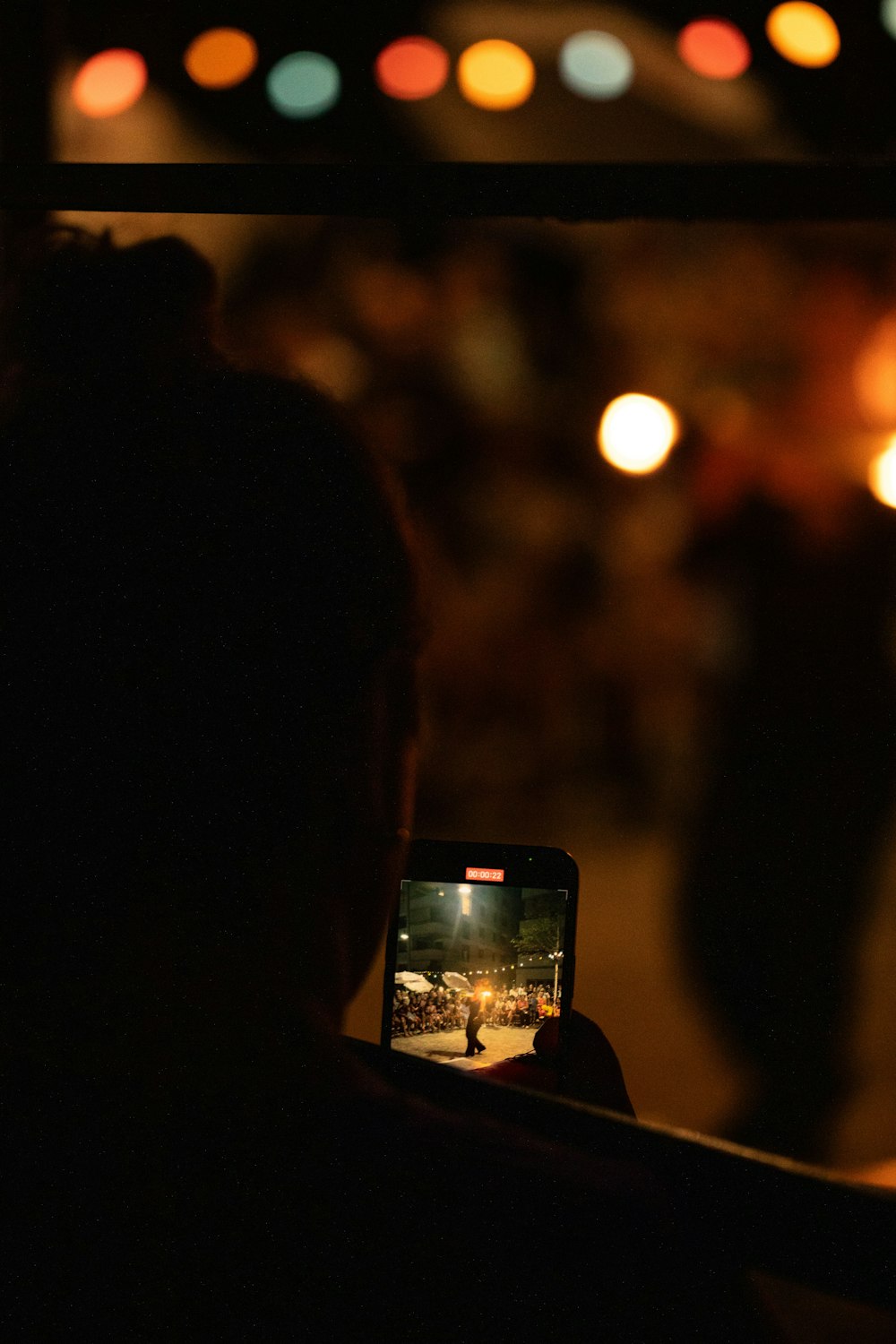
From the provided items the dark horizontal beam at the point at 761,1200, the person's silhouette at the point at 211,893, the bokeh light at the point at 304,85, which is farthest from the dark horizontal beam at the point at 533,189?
the bokeh light at the point at 304,85

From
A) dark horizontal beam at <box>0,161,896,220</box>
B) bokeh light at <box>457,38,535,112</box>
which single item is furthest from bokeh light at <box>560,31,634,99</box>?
dark horizontal beam at <box>0,161,896,220</box>

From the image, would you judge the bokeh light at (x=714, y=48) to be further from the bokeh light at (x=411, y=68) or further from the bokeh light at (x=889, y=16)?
the bokeh light at (x=411, y=68)

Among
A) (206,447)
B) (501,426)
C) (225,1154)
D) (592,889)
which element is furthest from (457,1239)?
(501,426)

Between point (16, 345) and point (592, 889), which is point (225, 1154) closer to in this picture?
point (16, 345)

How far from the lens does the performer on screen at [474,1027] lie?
569 millimetres

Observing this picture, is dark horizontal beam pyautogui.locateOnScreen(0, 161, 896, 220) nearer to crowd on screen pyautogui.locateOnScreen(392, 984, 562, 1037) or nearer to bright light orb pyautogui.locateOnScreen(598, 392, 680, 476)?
crowd on screen pyautogui.locateOnScreen(392, 984, 562, 1037)

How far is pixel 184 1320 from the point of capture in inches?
11.5

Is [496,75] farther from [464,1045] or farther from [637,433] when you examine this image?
[464,1045]

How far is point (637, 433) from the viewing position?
1.11 m

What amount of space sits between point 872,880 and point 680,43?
3.13 feet

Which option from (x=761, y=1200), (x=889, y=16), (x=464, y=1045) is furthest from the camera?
(x=889, y=16)

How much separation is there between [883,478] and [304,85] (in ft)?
2.62

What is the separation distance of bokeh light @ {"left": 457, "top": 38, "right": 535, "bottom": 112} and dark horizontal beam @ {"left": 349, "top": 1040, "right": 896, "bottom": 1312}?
114cm

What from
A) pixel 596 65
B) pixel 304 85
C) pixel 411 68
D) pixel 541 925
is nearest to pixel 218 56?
pixel 304 85
